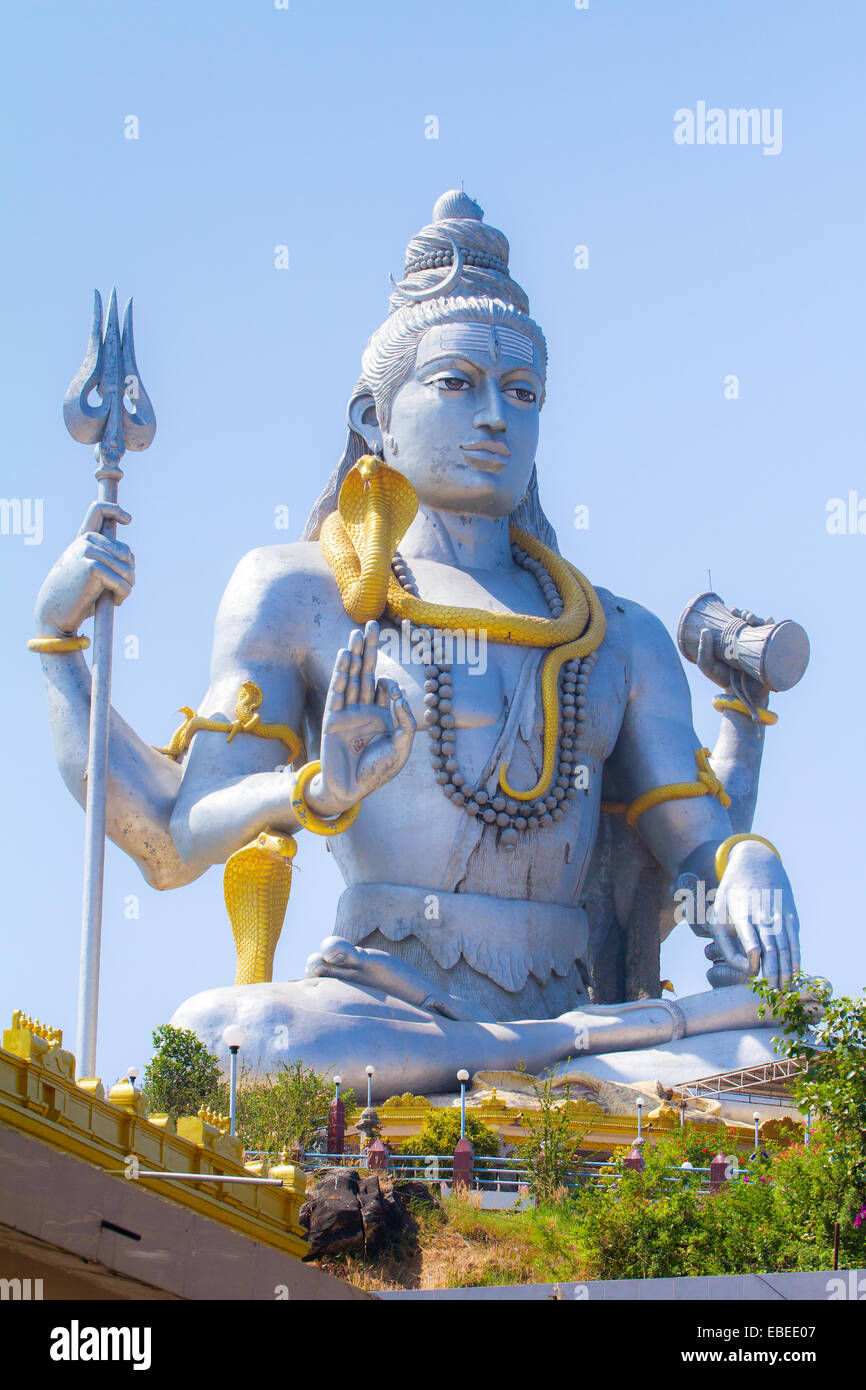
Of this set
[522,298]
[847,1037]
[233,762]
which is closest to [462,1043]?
[233,762]

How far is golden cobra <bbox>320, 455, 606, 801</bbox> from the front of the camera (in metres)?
15.9

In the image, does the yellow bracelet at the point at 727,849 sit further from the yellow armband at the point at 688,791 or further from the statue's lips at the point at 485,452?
A: the statue's lips at the point at 485,452

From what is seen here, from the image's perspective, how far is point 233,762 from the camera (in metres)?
15.8

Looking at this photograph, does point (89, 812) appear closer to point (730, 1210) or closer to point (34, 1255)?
point (730, 1210)

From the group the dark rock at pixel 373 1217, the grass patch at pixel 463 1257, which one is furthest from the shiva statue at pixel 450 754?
the dark rock at pixel 373 1217

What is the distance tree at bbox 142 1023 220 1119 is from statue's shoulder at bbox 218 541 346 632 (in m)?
3.45

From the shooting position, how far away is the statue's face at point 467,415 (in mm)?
16672

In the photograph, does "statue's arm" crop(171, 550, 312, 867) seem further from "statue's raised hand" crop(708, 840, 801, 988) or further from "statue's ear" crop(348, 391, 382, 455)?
"statue's raised hand" crop(708, 840, 801, 988)

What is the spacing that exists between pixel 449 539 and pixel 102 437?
3.73 m

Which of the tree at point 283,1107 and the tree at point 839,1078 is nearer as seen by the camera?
the tree at point 839,1078

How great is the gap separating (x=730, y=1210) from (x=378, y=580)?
5.49 m

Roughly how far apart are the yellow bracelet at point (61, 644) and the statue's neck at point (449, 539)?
2683 mm
